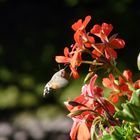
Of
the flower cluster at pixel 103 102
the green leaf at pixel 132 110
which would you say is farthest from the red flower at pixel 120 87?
the green leaf at pixel 132 110

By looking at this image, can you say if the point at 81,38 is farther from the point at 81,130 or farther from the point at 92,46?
the point at 81,130

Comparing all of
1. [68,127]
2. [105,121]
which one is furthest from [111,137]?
[68,127]

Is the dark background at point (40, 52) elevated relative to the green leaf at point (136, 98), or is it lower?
elevated

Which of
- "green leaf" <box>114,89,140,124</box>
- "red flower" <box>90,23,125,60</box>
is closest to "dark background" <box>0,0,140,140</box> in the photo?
"red flower" <box>90,23,125,60</box>

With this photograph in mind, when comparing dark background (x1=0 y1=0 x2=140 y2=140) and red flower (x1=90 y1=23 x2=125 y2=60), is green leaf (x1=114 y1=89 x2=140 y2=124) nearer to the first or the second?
red flower (x1=90 y1=23 x2=125 y2=60)

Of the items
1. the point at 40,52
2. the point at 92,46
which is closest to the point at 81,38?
the point at 92,46

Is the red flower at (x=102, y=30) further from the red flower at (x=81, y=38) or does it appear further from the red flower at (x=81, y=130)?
the red flower at (x=81, y=130)
